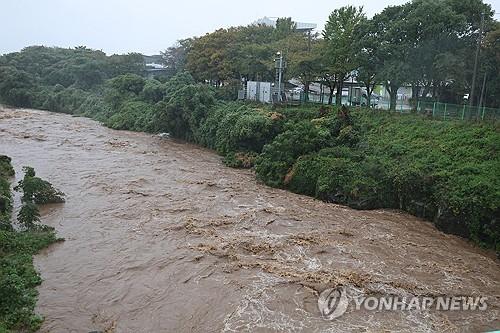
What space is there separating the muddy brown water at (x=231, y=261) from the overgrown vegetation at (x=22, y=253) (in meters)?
0.36

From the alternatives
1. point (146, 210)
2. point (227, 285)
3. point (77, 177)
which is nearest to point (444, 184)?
point (227, 285)

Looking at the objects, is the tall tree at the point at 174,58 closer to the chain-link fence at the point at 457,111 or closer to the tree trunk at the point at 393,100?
the tree trunk at the point at 393,100

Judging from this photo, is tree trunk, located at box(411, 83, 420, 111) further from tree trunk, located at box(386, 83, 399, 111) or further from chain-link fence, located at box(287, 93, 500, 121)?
tree trunk, located at box(386, 83, 399, 111)

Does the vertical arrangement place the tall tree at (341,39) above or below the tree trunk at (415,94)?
above

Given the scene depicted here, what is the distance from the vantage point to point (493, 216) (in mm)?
15328

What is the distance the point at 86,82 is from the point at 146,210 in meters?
54.0

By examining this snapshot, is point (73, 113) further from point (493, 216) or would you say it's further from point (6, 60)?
point (493, 216)

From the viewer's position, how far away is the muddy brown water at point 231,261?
402 inches
